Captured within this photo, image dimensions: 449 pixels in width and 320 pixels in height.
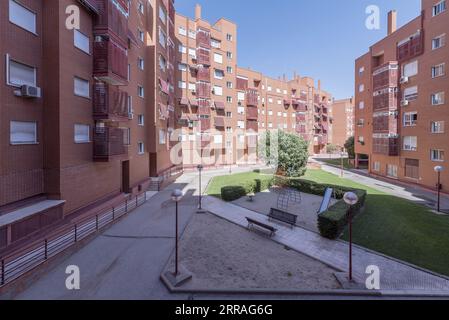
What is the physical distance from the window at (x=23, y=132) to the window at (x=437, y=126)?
31198mm

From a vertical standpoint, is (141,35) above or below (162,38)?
below

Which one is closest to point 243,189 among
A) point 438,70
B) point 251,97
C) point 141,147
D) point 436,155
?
point 141,147

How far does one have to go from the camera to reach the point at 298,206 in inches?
669

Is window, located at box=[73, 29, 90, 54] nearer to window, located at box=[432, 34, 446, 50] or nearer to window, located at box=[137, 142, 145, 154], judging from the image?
window, located at box=[137, 142, 145, 154]

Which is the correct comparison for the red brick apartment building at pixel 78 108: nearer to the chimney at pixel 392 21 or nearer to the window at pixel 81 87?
the window at pixel 81 87

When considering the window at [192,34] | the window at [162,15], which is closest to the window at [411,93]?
the window at [162,15]

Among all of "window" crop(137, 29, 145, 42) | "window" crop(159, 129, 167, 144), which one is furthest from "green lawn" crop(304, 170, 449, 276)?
"window" crop(137, 29, 145, 42)

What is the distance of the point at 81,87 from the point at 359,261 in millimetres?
16135

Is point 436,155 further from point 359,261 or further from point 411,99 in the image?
point 359,261

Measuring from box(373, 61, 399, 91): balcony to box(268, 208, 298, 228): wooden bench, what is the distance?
24.3 metres

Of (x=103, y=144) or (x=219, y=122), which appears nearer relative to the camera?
(x=103, y=144)

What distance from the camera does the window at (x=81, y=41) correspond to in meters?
12.0

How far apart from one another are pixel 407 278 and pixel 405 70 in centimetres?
2654
